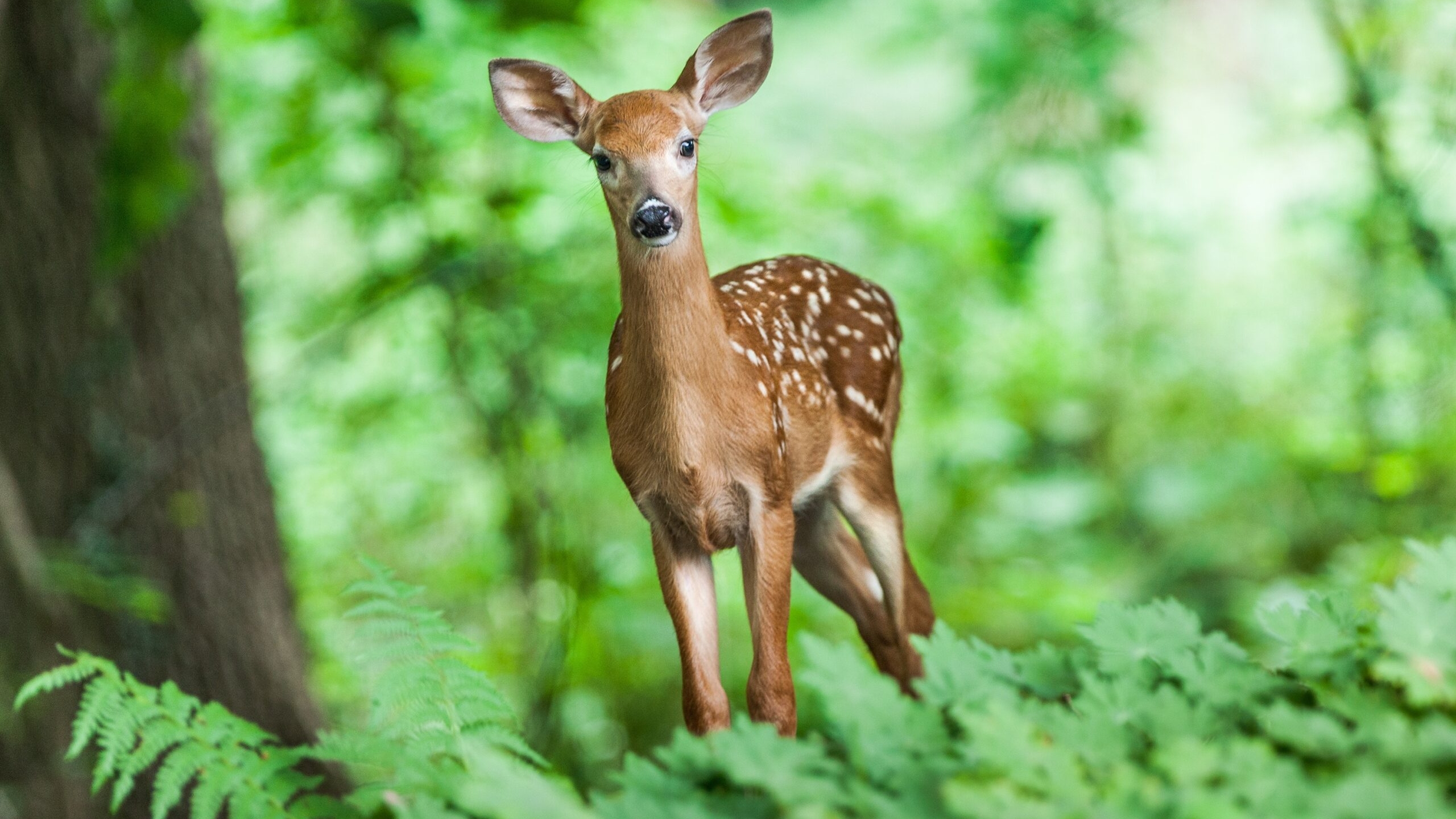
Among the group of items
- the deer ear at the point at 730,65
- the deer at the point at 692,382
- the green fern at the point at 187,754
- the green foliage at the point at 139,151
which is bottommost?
the green fern at the point at 187,754

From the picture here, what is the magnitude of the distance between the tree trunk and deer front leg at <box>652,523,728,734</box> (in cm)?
226

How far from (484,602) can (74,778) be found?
1.71 meters

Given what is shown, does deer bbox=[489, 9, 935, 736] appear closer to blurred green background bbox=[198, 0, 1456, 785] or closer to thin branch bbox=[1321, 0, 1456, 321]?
blurred green background bbox=[198, 0, 1456, 785]

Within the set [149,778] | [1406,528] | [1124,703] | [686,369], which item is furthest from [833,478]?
[1406,528]

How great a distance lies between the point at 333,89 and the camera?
13.0 ft

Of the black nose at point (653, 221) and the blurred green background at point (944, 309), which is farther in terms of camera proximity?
the blurred green background at point (944, 309)

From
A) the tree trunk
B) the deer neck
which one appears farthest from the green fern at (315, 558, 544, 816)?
the tree trunk

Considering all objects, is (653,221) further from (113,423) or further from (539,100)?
(113,423)

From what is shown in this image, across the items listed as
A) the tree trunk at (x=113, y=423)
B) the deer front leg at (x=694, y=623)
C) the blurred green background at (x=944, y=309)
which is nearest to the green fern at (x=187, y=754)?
the deer front leg at (x=694, y=623)

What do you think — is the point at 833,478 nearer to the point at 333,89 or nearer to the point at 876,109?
the point at 333,89

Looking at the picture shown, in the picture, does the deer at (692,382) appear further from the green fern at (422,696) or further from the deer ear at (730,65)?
the green fern at (422,696)

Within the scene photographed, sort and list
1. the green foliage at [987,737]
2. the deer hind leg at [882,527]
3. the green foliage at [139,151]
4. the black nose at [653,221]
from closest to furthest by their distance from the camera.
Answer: the green foliage at [987,737] < the black nose at [653,221] < the deer hind leg at [882,527] < the green foliage at [139,151]

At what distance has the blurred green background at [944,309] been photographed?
3.72 m

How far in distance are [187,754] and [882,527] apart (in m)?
0.96
